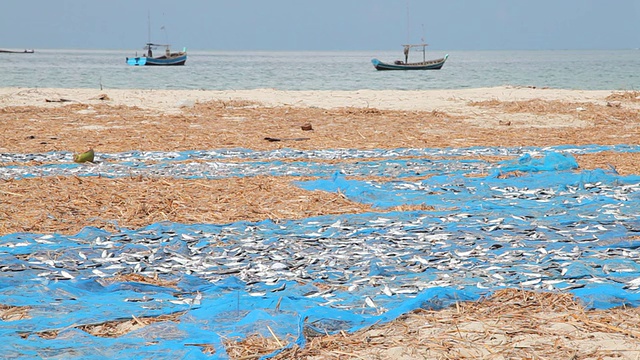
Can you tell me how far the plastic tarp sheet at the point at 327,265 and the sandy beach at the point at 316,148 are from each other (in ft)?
0.74

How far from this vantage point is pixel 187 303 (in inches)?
171

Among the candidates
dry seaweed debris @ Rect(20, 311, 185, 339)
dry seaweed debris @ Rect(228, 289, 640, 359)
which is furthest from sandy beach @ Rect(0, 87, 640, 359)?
dry seaweed debris @ Rect(20, 311, 185, 339)

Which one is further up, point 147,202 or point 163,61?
point 163,61

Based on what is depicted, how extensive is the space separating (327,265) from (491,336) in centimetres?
153

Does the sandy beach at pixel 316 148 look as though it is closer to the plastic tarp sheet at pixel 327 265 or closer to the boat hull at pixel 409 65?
the plastic tarp sheet at pixel 327 265

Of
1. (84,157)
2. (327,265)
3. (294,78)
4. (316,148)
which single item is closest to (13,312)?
(327,265)

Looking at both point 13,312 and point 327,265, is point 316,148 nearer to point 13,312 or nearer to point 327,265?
point 327,265

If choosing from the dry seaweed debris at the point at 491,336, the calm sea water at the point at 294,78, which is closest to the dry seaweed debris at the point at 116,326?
the dry seaweed debris at the point at 491,336

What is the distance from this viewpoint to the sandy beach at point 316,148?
373 centimetres

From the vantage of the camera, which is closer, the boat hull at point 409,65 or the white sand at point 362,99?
the white sand at point 362,99

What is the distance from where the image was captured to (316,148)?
10.7 metres

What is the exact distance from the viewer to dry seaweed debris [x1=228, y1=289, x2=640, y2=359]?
3.58 m

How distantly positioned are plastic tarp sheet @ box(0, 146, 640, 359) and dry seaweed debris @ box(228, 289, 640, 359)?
3.9 inches

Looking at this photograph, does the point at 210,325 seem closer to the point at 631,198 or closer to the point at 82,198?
the point at 82,198
